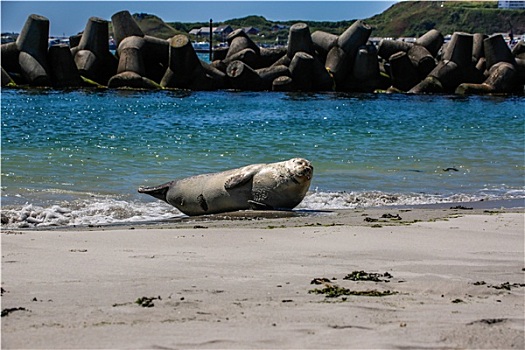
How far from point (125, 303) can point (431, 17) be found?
143047 mm

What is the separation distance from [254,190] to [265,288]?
15.6ft

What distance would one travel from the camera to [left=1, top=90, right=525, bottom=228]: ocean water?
11039 mm

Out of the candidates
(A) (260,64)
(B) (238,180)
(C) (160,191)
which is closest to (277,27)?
(A) (260,64)

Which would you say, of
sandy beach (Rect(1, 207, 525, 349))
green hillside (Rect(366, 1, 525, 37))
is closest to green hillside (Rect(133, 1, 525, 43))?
green hillside (Rect(366, 1, 525, 37))

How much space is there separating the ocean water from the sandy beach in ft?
10.4

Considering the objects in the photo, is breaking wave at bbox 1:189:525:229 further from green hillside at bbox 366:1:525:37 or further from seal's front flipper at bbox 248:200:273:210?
green hillside at bbox 366:1:525:37

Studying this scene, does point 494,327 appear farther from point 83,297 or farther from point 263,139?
point 263,139

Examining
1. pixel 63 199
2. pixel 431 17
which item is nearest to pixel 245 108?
pixel 63 199

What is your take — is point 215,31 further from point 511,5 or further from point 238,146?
point 238,146

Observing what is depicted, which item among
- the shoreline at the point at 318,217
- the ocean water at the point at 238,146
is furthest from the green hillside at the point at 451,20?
the shoreline at the point at 318,217

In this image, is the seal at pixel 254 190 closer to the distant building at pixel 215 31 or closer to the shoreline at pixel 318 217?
the shoreline at pixel 318 217

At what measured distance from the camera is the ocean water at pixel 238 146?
1104 centimetres

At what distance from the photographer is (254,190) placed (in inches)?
377

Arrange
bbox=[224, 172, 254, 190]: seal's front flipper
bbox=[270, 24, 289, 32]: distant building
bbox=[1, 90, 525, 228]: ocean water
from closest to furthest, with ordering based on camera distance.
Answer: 1. bbox=[224, 172, 254, 190]: seal's front flipper
2. bbox=[1, 90, 525, 228]: ocean water
3. bbox=[270, 24, 289, 32]: distant building
